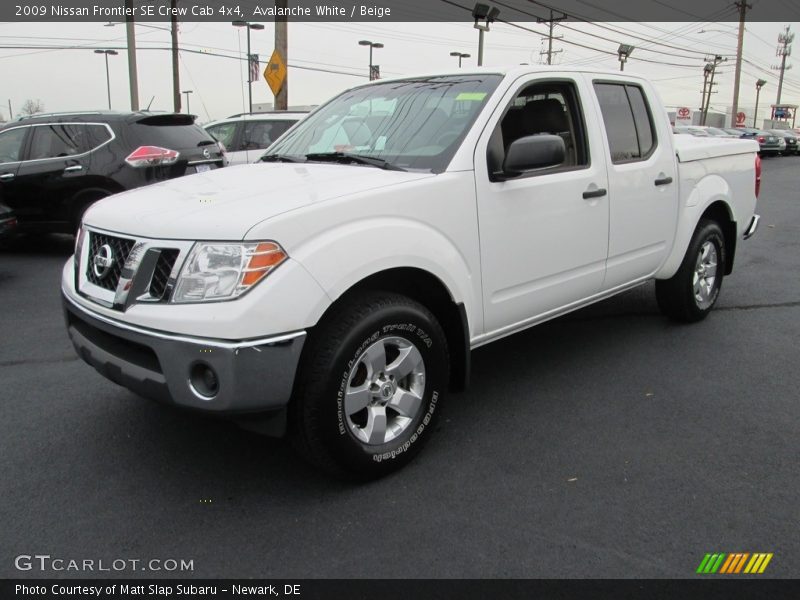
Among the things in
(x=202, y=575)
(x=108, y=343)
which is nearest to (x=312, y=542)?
(x=202, y=575)

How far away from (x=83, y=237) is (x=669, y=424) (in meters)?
3.19

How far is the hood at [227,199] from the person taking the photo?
2.70 metres

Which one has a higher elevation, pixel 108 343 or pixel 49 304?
pixel 108 343

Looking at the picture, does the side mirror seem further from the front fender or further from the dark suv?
the dark suv

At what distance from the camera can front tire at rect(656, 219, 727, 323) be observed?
515cm

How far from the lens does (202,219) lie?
2.71 metres

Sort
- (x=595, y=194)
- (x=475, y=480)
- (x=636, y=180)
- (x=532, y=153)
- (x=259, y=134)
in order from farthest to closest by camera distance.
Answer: (x=259, y=134) → (x=636, y=180) → (x=595, y=194) → (x=532, y=153) → (x=475, y=480)

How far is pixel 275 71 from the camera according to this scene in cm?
1509

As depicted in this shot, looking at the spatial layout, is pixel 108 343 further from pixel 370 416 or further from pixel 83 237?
pixel 370 416

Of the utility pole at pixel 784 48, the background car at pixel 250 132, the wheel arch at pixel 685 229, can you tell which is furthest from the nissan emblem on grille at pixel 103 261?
the utility pole at pixel 784 48

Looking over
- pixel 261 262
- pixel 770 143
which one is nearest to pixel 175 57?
pixel 261 262

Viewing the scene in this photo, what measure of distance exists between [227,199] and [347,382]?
0.94 meters

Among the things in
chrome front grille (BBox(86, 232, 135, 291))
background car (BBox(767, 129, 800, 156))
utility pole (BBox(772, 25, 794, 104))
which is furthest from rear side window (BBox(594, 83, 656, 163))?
utility pole (BBox(772, 25, 794, 104))

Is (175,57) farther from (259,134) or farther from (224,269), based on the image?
(224,269)
